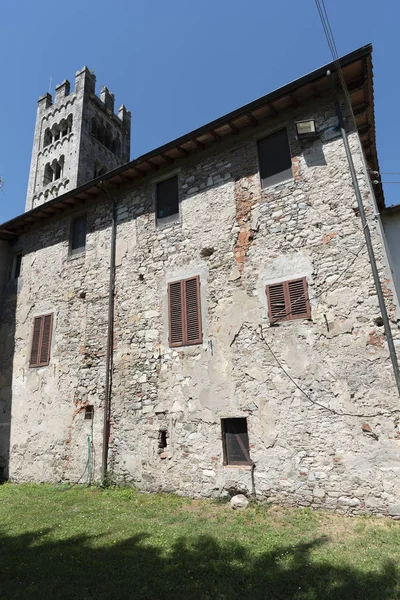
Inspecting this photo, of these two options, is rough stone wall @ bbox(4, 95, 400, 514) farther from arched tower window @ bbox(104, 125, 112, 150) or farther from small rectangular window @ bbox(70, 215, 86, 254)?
arched tower window @ bbox(104, 125, 112, 150)

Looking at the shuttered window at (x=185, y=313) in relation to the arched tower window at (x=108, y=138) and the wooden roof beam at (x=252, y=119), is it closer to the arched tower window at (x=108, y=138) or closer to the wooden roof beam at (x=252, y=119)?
the wooden roof beam at (x=252, y=119)

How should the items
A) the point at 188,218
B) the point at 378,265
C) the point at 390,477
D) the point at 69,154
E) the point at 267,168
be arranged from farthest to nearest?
1. the point at 69,154
2. the point at 188,218
3. the point at 267,168
4. the point at 378,265
5. the point at 390,477

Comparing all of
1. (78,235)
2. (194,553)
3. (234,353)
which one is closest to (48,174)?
(78,235)

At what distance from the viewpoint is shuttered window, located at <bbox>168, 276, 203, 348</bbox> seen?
816 cm

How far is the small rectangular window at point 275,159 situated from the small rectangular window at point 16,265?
29.1ft

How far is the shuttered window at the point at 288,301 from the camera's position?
23.2 ft

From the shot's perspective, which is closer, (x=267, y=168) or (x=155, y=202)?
(x=267, y=168)

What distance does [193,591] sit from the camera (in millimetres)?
3914

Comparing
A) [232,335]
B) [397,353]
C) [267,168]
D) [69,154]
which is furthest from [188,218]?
[69,154]

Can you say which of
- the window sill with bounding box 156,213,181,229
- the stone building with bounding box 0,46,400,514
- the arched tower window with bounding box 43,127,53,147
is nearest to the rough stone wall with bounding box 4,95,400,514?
the stone building with bounding box 0,46,400,514

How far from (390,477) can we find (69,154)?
26073 mm

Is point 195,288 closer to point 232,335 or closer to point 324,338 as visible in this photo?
point 232,335

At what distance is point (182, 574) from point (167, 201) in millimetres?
7997

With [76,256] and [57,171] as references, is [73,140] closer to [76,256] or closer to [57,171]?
[57,171]
